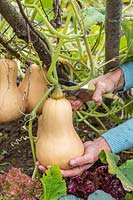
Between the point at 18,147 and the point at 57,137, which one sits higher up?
the point at 57,137

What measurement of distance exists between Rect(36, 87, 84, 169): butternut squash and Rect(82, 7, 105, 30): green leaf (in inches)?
12.9

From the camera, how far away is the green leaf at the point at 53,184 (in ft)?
4.50

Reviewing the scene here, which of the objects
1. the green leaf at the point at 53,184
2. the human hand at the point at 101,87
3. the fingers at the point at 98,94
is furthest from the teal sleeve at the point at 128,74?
the green leaf at the point at 53,184

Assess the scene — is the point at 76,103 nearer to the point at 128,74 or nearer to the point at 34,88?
the point at 34,88

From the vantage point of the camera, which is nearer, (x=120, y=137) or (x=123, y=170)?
(x=123, y=170)

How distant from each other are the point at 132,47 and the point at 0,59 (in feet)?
1.21

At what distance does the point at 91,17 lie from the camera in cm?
173

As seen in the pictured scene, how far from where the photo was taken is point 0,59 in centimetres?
163

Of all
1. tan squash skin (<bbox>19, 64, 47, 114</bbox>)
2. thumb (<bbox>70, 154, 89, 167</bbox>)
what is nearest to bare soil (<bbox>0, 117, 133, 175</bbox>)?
tan squash skin (<bbox>19, 64, 47, 114</bbox>)

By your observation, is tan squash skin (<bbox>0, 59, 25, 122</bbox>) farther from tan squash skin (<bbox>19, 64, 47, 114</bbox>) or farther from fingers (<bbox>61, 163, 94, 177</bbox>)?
fingers (<bbox>61, 163, 94, 177</bbox>)

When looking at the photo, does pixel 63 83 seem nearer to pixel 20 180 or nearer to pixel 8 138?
pixel 20 180

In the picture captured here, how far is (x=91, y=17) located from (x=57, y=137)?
442 mm

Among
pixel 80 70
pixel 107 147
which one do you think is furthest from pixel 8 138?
pixel 107 147

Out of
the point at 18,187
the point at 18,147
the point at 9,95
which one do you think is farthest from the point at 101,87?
the point at 18,147
